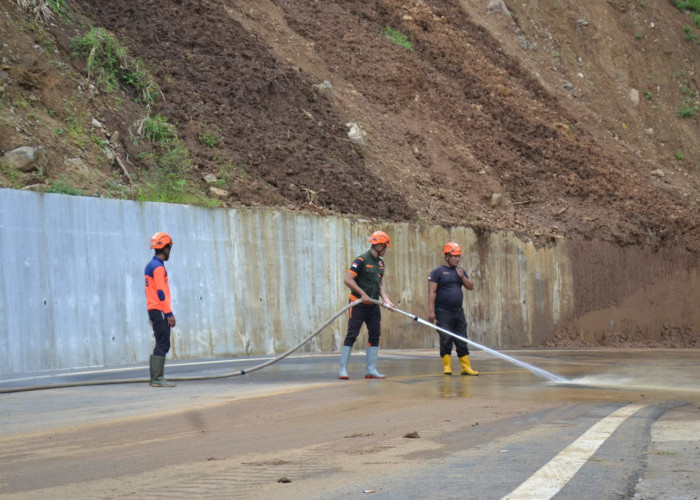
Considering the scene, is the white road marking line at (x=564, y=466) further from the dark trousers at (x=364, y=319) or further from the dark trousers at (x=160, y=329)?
the dark trousers at (x=160, y=329)

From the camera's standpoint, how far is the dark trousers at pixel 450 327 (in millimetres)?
13453

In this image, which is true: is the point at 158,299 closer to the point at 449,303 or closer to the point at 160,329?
the point at 160,329

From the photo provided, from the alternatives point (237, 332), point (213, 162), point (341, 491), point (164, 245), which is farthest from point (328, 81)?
point (341, 491)

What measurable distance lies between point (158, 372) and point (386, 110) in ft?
60.8

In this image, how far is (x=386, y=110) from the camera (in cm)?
2881

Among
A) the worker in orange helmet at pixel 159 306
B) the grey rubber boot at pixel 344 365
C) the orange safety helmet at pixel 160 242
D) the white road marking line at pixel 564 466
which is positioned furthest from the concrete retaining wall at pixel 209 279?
the white road marking line at pixel 564 466

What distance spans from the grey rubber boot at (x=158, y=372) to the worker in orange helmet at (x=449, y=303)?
13.4 ft

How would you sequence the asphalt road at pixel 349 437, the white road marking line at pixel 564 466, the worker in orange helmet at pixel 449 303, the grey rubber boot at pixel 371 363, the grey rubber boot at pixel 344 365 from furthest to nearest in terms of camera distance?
the worker in orange helmet at pixel 449 303, the grey rubber boot at pixel 371 363, the grey rubber boot at pixel 344 365, the asphalt road at pixel 349 437, the white road marking line at pixel 564 466

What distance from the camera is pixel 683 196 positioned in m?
32.3

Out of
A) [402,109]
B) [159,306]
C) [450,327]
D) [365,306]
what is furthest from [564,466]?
[402,109]

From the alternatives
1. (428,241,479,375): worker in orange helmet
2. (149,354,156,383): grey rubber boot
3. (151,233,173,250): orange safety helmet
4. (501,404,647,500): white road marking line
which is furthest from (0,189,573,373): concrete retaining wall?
(501,404,647,500): white road marking line

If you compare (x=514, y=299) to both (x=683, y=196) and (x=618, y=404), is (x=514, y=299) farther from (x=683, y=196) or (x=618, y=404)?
(x=618, y=404)

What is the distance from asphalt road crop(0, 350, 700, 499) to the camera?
557 centimetres

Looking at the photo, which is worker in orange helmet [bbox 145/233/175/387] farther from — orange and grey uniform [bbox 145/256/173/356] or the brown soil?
the brown soil
